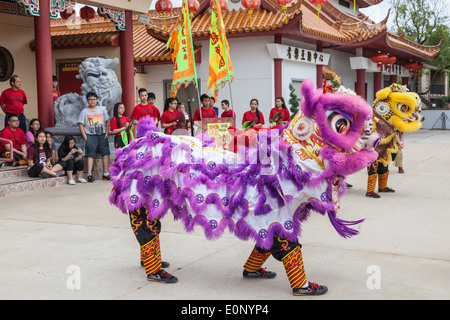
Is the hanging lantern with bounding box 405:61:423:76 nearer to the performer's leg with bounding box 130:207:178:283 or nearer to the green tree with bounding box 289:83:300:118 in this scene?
the green tree with bounding box 289:83:300:118

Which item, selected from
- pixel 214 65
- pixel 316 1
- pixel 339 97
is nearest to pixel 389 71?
pixel 316 1

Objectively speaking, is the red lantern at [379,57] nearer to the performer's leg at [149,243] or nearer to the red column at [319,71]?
the red column at [319,71]

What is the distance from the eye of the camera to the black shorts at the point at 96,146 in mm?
9117

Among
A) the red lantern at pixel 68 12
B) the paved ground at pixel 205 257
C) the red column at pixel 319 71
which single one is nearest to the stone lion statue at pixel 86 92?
the paved ground at pixel 205 257

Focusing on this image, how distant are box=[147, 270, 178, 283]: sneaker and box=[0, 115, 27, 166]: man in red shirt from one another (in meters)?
5.51

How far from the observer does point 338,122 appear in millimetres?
3371

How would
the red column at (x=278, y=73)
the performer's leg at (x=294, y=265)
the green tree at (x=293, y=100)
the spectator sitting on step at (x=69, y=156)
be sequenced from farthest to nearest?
the green tree at (x=293, y=100), the red column at (x=278, y=73), the spectator sitting on step at (x=69, y=156), the performer's leg at (x=294, y=265)

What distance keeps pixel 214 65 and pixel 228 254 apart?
4537 mm

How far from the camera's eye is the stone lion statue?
9828mm

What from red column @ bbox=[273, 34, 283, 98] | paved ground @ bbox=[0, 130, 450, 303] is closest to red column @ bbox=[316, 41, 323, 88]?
→ red column @ bbox=[273, 34, 283, 98]

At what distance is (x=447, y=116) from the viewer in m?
26.9

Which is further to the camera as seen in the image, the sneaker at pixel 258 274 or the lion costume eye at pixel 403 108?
the lion costume eye at pixel 403 108

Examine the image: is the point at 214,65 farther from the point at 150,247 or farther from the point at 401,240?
the point at 150,247

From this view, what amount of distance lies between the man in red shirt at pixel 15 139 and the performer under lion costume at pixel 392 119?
215 inches
